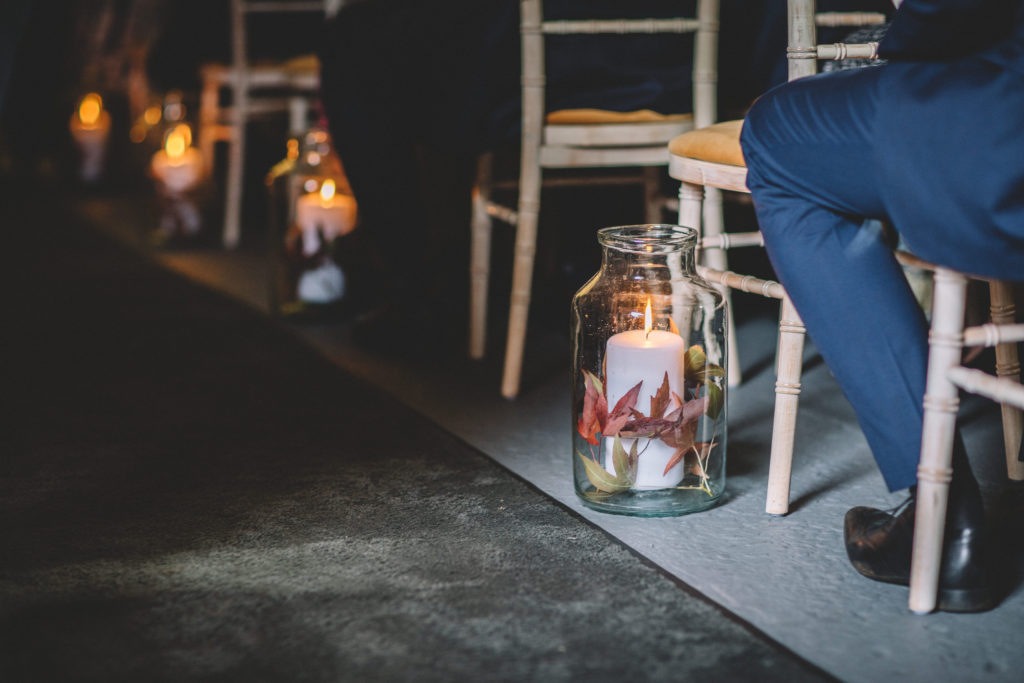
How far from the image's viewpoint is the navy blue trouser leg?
0.99m

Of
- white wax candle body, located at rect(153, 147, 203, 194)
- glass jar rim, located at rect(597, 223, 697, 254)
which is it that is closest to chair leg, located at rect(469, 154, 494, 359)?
glass jar rim, located at rect(597, 223, 697, 254)

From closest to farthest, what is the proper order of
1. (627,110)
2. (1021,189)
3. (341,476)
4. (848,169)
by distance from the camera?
(1021,189) → (848,169) → (341,476) → (627,110)

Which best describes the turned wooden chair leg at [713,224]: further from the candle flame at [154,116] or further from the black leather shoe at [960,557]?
the candle flame at [154,116]

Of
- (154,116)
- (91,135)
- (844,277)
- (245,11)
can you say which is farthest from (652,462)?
(91,135)

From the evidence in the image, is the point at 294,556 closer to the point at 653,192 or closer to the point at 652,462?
the point at 652,462

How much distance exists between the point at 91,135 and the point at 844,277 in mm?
3854

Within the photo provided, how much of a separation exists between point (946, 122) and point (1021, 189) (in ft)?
0.26

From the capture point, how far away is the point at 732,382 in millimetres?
1834

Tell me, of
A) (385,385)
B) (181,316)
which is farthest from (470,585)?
(181,316)

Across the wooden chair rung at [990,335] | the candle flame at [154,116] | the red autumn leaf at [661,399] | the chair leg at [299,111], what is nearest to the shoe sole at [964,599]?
the wooden chair rung at [990,335]

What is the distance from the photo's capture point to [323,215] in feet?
7.32

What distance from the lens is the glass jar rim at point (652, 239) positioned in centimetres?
121

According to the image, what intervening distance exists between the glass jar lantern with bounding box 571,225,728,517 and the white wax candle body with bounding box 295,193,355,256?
1074 millimetres

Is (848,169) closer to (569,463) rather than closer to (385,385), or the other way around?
(569,463)
